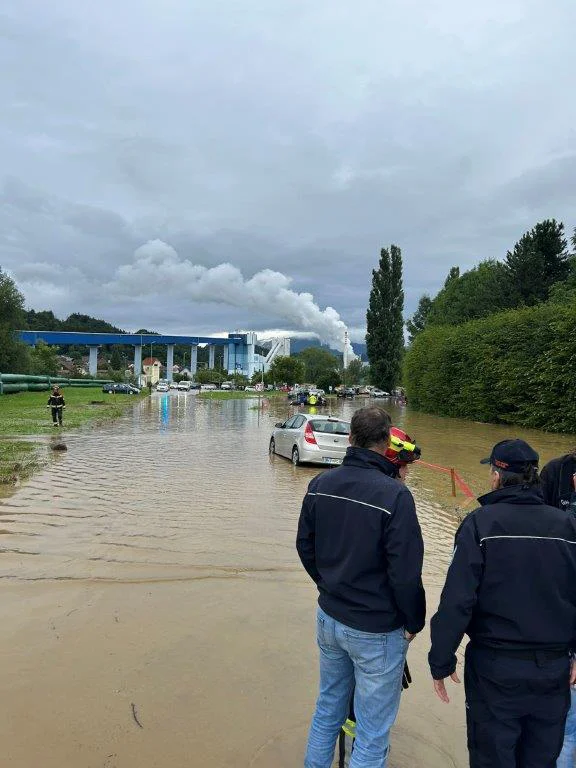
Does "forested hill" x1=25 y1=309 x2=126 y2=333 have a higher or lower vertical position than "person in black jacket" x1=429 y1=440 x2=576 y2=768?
higher

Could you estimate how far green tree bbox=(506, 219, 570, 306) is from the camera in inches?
1694

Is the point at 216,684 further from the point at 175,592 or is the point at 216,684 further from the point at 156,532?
the point at 156,532

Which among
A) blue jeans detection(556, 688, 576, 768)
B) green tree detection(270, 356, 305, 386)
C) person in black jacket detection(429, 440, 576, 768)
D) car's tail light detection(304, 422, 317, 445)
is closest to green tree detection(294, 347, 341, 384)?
green tree detection(270, 356, 305, 386)

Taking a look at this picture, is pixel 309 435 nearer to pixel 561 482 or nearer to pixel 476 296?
pixel 561 482

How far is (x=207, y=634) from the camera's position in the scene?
184 inches

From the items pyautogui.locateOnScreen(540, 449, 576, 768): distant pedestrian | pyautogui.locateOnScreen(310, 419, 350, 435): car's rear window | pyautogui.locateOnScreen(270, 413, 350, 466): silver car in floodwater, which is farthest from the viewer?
pyautogui.locateOnScreen(310, 419, 350, 435): car's rear window

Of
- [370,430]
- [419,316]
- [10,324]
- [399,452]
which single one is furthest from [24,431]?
[419,316]

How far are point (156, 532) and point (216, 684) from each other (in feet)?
12.8

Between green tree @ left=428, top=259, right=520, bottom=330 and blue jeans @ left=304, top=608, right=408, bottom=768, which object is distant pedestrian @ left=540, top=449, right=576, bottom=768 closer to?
blue jeans @ left=304, top=608, right=408, bottom=768

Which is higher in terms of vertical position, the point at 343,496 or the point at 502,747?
the point at 343,496

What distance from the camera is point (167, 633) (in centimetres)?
467

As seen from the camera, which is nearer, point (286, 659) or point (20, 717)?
point (20, 717)

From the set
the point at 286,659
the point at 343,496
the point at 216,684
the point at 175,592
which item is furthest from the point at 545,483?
the point at 175,592

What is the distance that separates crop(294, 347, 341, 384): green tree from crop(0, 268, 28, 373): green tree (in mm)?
104520
